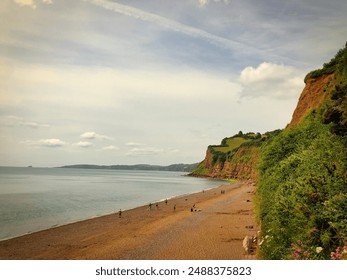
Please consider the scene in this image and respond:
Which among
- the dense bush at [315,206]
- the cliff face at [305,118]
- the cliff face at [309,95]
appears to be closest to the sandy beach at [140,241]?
the dense bush at [315,206]

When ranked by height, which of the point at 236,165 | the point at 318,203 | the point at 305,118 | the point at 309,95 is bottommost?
the point at 236,165

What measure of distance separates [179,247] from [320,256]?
12.7 metres

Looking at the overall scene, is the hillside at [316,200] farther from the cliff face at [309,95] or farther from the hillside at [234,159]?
the hillside at [234,159]

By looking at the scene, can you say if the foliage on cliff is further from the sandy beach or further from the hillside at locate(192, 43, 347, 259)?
the sandy beach

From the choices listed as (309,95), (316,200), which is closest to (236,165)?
(309,95)

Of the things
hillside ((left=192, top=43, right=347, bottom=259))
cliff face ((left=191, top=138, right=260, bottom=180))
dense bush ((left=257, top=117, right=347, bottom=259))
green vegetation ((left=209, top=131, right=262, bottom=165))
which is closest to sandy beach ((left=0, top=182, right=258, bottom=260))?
hillside ((left=192, top=43, right=347, bottom=259))

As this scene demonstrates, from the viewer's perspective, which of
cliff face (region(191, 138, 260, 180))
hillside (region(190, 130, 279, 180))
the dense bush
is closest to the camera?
the dense bush

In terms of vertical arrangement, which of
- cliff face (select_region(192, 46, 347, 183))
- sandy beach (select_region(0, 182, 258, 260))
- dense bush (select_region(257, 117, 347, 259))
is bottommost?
sandy beach (select_region(0, 182, 258, 260))

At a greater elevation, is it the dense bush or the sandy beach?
the dense bush

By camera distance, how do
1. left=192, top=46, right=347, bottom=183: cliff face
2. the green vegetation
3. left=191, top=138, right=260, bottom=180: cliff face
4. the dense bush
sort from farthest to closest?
the green vegetation
left=191, top=138, right=260, bottom=180: cliff face
left=192, top=46, right=347, bottom=183: cliff face
the dense bush

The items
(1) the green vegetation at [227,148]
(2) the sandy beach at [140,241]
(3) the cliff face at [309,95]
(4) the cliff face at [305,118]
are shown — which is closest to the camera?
(4) the cliff face at [305,118]

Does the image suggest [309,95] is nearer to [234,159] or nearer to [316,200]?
[316,200]

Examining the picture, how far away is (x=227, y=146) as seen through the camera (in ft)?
623

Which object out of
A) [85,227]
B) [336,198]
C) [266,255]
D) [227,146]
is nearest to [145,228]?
[85,227]
